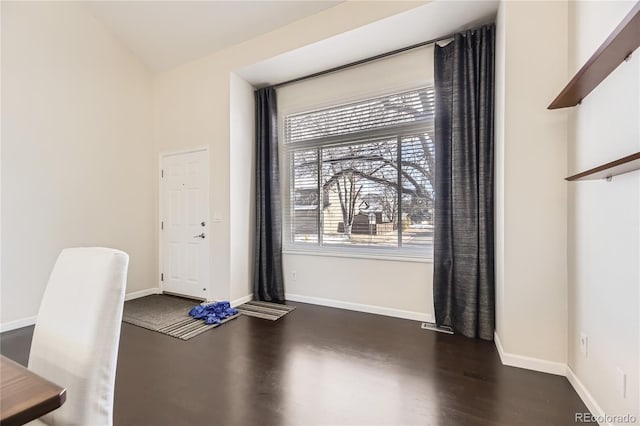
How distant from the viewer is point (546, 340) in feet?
7.04

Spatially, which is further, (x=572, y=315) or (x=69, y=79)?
(x=69, y=79)

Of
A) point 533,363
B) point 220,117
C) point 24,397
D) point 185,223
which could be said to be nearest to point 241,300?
point 185,223

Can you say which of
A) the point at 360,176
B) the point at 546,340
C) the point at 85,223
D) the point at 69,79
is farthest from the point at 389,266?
the point at 69,79

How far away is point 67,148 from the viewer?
3.49m

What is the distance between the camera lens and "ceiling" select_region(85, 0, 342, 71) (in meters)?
3.17

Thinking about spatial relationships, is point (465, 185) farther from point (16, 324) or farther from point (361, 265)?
point (16, 324)

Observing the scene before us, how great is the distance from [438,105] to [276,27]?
2.04 m

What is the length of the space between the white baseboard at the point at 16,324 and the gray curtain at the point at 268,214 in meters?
2.42

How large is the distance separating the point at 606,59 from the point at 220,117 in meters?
3.64

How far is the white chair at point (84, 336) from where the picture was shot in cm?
92

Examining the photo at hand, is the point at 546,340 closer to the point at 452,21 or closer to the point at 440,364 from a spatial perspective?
the point at 440,364
